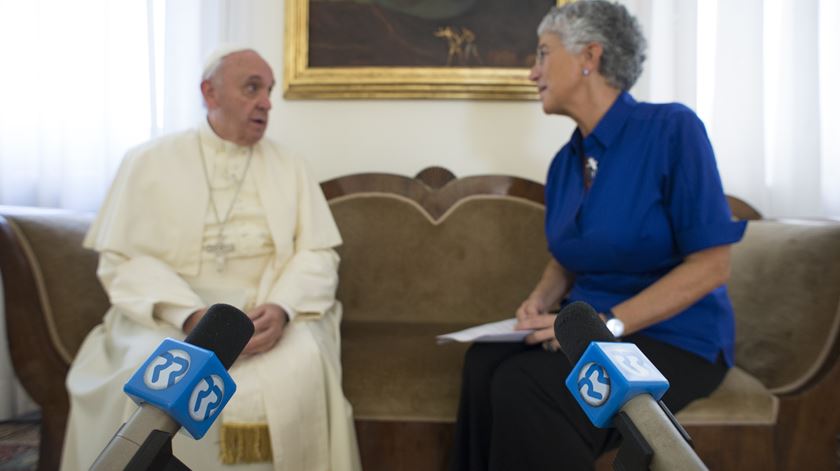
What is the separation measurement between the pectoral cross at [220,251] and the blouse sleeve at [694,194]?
4.59ft

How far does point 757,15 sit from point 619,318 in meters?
1.76

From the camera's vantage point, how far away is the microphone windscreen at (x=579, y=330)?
654 millimetres

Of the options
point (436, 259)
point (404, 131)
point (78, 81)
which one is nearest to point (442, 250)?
point (436, 259)

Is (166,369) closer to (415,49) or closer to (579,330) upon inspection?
(579,330)

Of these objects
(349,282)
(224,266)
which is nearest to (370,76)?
(349,282)

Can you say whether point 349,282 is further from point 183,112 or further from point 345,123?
point 183,112

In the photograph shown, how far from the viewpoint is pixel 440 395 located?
187 centimetres

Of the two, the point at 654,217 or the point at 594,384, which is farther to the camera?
the point at 654,217

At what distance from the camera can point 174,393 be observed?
60 centimetres

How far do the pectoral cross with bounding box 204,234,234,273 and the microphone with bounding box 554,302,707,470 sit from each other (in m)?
1.62

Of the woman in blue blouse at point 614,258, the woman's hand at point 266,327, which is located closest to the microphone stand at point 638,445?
the woman in blue blouse at point 614,258

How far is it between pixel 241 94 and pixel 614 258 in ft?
4.43

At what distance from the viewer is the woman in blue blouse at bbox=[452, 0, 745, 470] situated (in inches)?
58.6

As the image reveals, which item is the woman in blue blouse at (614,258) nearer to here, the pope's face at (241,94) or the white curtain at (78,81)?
the pope's face at (241,94)
